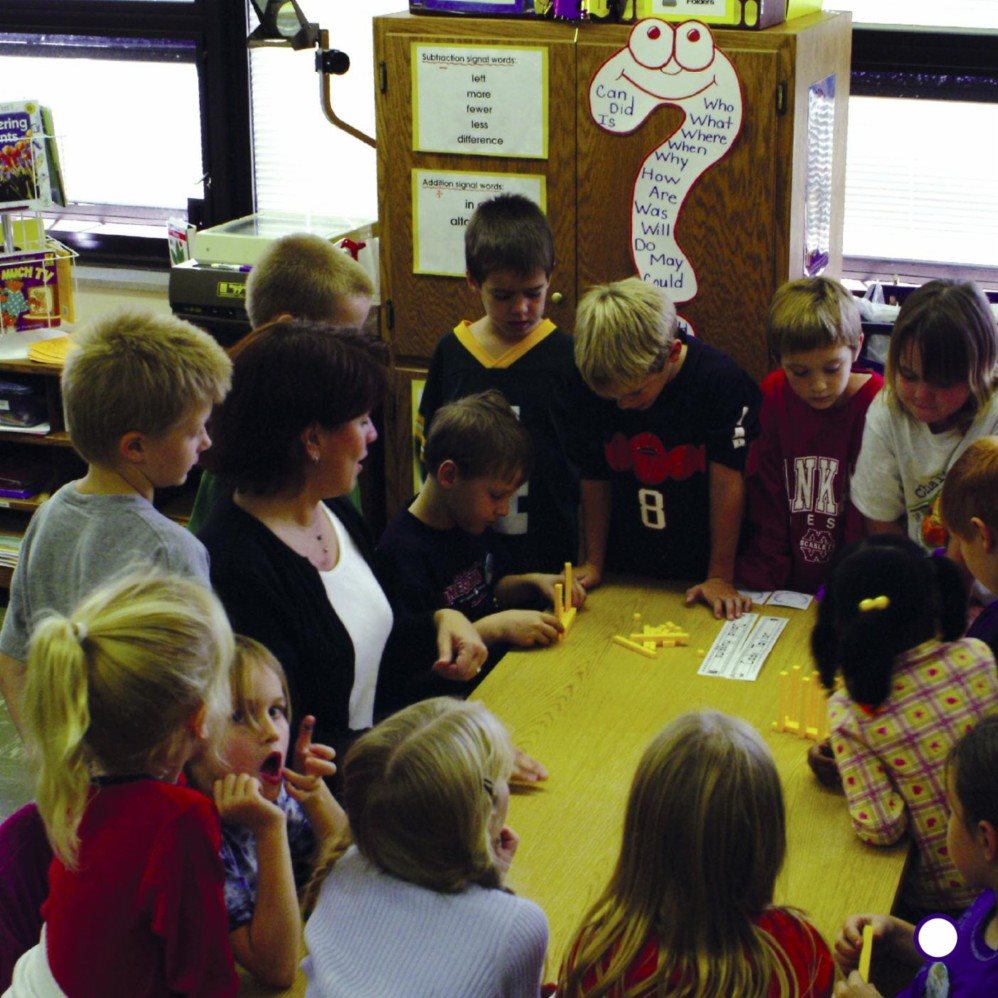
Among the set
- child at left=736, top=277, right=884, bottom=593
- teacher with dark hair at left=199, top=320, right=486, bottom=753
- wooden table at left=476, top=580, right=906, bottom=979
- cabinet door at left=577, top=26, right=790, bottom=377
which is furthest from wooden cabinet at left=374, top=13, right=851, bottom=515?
teacher with dark hair at left=199, top=320, right=486, bottom=753

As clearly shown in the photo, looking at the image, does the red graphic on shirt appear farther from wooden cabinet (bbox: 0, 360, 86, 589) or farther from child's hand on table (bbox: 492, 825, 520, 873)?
wooden cabinet (bbox: 0, 360, 86, 589)

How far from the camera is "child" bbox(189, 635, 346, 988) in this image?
5.51ft

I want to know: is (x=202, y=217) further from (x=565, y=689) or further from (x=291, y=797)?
(x=291, y=797)

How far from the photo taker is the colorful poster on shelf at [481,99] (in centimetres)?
325

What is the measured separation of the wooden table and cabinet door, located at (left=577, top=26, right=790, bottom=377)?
0.78 m

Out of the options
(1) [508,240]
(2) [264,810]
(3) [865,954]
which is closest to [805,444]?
(1) [508,240]

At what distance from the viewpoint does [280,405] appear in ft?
6.90

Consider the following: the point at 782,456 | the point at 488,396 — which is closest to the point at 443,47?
the point at 488,396

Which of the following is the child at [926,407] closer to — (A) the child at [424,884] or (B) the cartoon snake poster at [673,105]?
(B) the cartoon snake poster at [673,105]

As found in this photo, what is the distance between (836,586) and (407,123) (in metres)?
1.88

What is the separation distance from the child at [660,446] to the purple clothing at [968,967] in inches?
41.0

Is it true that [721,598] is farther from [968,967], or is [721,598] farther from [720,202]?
[968,967]

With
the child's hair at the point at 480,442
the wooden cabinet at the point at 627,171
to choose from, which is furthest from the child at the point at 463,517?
the wooden cabinet at the point at 627,171

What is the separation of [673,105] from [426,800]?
2.12 meters
